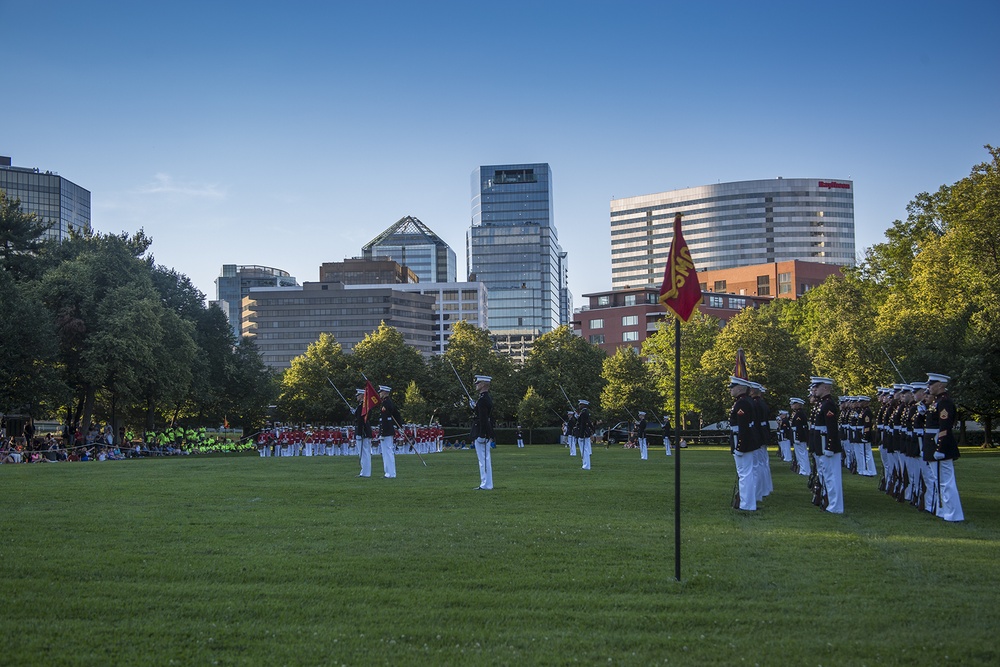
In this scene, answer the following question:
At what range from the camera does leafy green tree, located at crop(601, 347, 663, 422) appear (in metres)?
85.9

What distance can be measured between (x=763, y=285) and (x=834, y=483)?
176050 mm

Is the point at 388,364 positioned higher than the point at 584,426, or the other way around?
the point at 388,364

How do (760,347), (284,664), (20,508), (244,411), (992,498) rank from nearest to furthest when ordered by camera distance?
(284,664)
(20,508)
(992,498)
(760,347)
(244,411)

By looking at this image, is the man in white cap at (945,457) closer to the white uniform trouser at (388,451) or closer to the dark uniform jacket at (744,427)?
the dark uniform jacket at (744,427)

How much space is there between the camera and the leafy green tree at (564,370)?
9256 centimetres

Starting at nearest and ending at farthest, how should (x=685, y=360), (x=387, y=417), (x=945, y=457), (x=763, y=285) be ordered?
(x=945, y=457) → (x=387, y=417) → (x=685, y=360) → (x=763, y=285)

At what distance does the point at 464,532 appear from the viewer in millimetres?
14648

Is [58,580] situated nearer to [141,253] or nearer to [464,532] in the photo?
[464,532]

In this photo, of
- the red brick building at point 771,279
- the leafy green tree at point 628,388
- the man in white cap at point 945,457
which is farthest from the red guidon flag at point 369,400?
the red brick building at point 771,279

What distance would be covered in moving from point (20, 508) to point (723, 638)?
15016 millimetres

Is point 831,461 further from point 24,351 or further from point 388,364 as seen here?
point 388,364

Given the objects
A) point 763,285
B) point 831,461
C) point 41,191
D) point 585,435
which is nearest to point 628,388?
point 585,435

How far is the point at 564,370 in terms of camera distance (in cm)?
9494

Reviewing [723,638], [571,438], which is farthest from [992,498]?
[571,438]
